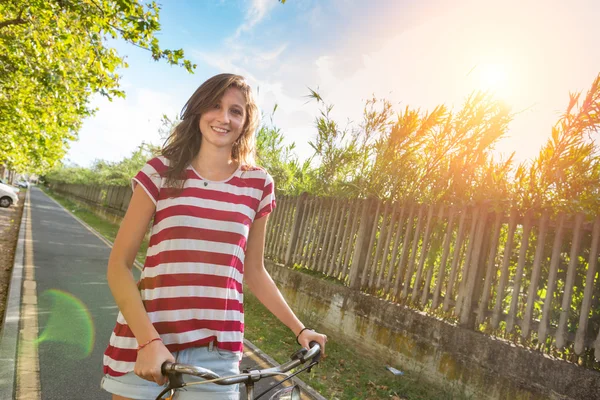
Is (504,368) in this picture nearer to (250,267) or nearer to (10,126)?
(250,267)

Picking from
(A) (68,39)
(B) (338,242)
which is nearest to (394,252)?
(B) (338,242)

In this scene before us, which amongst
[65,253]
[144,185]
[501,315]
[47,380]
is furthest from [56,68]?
[501,315]

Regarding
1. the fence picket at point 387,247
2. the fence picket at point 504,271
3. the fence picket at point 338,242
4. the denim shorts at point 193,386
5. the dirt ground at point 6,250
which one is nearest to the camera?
the denim shorts at point 193,386

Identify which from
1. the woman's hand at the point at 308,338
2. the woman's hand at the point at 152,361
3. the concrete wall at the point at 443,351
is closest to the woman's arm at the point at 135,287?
the woman's hand at the point at 152,361

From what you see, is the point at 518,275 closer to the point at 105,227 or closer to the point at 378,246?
the point at 378,246

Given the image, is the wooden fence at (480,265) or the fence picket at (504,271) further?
the fence picket at (504,271)

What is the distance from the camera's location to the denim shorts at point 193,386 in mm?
1405

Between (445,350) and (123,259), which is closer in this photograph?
(123,259)

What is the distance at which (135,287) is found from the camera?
4.58 ft

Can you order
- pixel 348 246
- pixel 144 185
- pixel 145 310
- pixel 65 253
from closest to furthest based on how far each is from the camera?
pixel 145 310
pixel 144 185
pixel 348 246
pixel 65 253

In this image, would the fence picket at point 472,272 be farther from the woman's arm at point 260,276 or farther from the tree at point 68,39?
the tree at point 68,39

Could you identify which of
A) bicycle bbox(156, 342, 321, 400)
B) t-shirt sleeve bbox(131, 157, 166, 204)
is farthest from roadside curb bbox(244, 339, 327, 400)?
t-shirt sleeve bbox(131, 157, 166, 204)

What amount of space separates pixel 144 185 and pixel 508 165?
15.2 feet

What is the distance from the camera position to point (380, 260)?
6.29 meters
